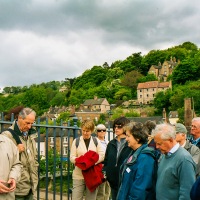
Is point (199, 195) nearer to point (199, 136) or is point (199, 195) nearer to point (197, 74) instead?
point (199, 136)

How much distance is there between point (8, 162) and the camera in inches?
167

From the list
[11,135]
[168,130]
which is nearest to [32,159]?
[11,135]

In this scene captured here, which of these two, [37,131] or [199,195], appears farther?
[37,131]

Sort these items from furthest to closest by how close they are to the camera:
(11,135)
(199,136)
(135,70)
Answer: (135,70)
(199,136)
(11,135)

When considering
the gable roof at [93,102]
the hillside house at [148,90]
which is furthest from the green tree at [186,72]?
the gable roof at [93,102]

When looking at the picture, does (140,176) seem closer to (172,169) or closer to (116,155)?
(172,169)

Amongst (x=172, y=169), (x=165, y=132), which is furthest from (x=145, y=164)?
(x=165, y=132)

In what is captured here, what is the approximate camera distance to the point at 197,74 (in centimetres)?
9306

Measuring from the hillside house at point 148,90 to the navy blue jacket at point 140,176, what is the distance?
→ 97.2m

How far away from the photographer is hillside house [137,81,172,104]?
10171cm

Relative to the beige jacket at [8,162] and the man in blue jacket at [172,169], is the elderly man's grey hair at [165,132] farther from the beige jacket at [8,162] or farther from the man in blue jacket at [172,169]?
the beige jacket at [8,162]

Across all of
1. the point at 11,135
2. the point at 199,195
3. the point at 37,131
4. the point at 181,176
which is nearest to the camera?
the point at 199,195

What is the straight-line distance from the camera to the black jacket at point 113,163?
18.7ft

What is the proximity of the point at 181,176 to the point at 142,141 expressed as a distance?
92 cm
